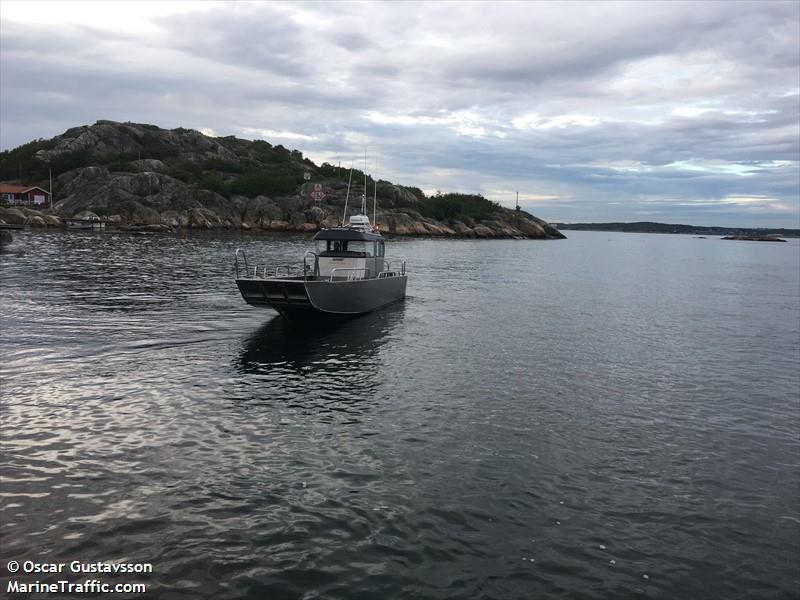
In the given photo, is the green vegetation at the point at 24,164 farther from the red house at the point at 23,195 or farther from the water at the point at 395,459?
the water at the point at 395,459

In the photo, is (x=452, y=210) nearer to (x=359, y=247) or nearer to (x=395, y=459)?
(x=359, y=247)

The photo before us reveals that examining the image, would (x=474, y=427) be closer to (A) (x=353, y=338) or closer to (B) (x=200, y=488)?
(B) (x=200, y=488)

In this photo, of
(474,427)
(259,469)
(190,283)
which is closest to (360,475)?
(259,469)

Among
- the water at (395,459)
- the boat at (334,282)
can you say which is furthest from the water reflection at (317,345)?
the boat at (334,282)

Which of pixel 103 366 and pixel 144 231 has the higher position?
pixel 144 231

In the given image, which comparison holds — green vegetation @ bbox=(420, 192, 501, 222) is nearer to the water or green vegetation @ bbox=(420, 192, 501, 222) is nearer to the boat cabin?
the boat cabin

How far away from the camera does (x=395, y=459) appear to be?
11.8m

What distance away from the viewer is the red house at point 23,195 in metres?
132

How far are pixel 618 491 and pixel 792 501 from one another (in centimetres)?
357

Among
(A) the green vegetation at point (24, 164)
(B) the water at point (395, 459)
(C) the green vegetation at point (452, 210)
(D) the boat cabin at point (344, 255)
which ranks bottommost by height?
(B) the water at point (395, 459)

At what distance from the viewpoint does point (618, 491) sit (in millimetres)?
10992

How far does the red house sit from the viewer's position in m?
132

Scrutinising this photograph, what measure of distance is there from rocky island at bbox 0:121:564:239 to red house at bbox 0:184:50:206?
348 cm

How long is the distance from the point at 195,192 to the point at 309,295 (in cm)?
13325
